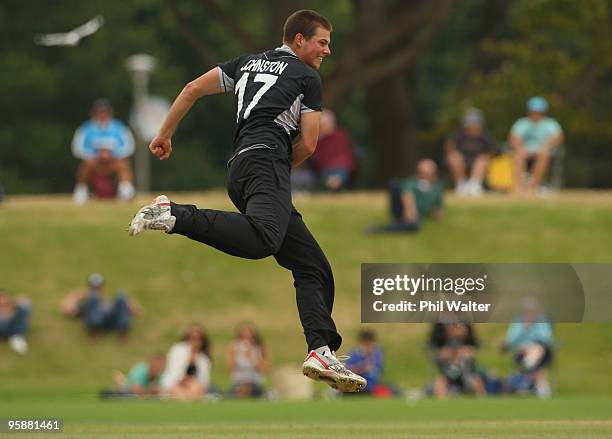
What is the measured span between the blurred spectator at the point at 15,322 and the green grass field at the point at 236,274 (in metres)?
0.17

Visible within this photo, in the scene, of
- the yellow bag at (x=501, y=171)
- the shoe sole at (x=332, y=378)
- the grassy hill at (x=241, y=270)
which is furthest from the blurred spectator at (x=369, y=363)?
the yellow bag at (x=501, y=171)

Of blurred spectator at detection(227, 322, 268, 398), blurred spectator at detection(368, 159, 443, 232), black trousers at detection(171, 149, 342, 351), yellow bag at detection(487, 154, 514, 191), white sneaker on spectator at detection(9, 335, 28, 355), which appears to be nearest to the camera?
black trousers at detection(171, 149, 342, 351)

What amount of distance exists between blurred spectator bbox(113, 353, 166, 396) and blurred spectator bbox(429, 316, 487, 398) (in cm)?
338

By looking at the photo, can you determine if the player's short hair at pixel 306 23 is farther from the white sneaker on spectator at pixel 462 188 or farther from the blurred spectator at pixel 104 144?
the white sneaker on spectator at pixel 462 188

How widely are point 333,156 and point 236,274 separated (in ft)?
8.32

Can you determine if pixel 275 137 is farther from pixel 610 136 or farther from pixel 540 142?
pixel 610 136

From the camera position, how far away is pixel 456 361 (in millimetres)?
19938

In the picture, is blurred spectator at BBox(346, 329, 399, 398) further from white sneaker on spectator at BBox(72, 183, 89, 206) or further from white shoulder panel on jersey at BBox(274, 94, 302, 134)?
white shoulder panel on jersey at BBox(274, 94, 302, 134)

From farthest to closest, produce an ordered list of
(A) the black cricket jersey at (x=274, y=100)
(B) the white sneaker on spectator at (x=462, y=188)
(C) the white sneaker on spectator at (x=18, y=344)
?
1. (B) the white sneaker on spectator at (x=462, y=188)
2. (C) the white sneaker on spectator at (x=18, y=344)
3. (A) the black cricket jersey at (x=274, y=100)

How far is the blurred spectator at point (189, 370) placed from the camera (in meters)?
19.8

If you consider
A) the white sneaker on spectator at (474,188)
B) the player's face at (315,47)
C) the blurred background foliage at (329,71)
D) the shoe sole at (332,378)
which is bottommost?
the shoe sole at (332,378)

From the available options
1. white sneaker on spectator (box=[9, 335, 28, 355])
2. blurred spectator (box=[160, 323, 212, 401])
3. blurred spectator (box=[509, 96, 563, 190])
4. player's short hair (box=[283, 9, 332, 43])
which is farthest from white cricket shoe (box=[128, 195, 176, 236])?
blurred spectator (box=[509, 96, 563, 190])

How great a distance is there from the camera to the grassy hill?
23438mm

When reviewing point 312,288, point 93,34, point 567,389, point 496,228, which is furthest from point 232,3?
point 312,288
